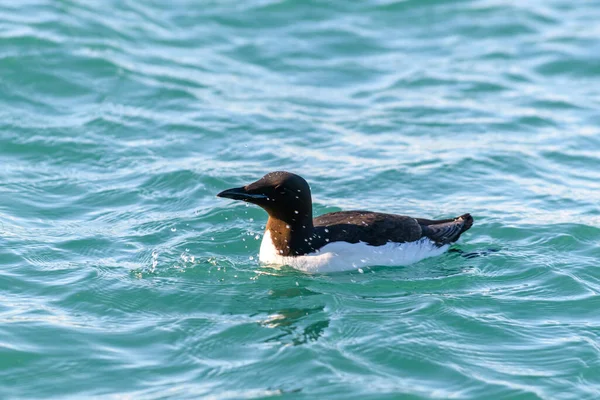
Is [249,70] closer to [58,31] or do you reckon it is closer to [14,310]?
[58,31]

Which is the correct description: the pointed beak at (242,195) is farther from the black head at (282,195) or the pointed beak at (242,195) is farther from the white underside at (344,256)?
the white underside at (344,256)

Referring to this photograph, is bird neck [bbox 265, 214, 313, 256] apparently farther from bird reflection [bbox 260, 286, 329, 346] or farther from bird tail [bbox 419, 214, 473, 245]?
bird tail [bbox 419, 214, 473, 245]

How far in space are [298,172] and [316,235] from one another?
3.29 metres

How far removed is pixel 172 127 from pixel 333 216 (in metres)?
4.90

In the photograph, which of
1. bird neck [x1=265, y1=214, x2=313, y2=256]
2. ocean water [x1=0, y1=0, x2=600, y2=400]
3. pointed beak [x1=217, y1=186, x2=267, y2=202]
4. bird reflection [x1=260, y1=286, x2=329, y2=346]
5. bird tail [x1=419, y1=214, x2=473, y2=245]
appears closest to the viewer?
ocean water [x1=0, y1=0, x2=600, y2=400]

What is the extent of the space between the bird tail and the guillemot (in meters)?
0.19

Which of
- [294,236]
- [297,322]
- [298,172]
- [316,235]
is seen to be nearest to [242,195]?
[294,236]

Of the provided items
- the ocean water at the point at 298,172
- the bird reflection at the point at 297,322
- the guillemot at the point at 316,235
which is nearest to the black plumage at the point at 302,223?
the guillemot at the point at 316,235

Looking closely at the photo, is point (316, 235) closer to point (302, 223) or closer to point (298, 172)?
point (302, 223)

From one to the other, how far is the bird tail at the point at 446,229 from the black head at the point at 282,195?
1395 mm

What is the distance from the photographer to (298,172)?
1286cm

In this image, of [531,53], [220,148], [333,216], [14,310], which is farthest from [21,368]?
[531,53]

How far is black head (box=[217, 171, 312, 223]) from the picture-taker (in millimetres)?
9430

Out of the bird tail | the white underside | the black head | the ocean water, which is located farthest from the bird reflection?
the bird tail
